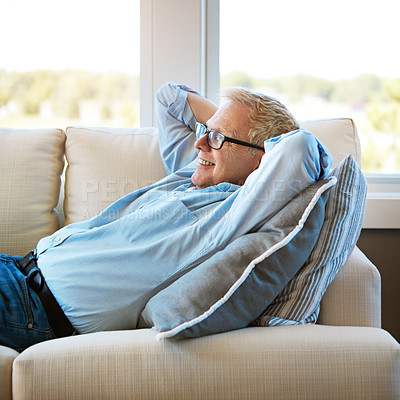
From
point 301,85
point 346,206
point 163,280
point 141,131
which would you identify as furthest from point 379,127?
point 163,280

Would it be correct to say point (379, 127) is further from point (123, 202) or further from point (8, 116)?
point (8, 116)

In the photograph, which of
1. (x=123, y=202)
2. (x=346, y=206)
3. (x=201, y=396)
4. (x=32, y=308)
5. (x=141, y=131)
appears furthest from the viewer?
(x=141, y=131)

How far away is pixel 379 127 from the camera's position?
2389 mm

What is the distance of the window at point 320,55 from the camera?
229cm

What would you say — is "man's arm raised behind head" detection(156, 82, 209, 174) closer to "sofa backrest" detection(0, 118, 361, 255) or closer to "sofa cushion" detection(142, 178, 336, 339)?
"sofa backrest" detection(0, 118, 361, 255)

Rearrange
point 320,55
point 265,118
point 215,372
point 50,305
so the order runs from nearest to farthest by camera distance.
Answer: point 215,372, point 50,305, point 265,118, point 320,55

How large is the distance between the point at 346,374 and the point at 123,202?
Result: 90 centimetres

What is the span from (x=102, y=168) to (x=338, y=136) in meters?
0.86

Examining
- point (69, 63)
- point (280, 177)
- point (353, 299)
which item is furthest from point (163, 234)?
point (69, 63)

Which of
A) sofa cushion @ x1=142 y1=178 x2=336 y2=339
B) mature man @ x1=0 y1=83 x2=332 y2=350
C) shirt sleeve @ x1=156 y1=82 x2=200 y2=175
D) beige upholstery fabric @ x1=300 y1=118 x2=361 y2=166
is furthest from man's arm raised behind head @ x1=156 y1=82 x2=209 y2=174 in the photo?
sofa cushion @ x1=142 y1=178 x2=336 y2=339

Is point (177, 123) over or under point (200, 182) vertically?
over

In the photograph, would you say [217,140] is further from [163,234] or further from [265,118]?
[163,234]

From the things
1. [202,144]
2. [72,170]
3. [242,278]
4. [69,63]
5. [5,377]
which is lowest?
[5,377]

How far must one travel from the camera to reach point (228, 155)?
61.4 inches
